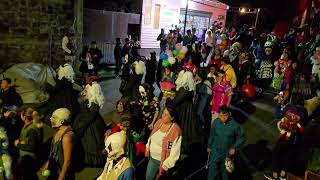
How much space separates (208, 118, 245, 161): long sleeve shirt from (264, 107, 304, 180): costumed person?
110 cm

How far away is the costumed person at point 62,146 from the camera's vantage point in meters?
4.54

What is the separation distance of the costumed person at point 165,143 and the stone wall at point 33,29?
844cm

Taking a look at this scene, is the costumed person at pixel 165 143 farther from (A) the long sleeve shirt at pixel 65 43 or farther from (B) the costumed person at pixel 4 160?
(A) the long sleeve shirt at pixel 65 43

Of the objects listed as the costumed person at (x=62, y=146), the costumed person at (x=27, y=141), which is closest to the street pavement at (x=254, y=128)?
the costumed person at (x=27, y=141)

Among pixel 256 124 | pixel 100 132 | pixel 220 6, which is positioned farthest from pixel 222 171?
pixel 220 6

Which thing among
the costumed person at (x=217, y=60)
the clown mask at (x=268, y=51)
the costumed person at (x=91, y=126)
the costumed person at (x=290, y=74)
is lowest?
the costumed person at (x=91, y=126)

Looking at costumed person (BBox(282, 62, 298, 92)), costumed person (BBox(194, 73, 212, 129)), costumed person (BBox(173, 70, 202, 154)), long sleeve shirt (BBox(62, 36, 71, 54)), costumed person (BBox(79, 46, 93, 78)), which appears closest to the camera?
costumed person (BBox(173, 70, 202, 154))

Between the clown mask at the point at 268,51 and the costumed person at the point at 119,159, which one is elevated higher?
the clown mask at the point at 268,51

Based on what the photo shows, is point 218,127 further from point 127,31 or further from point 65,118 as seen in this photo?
point 127,31

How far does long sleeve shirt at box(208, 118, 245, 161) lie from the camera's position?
17.3 feet

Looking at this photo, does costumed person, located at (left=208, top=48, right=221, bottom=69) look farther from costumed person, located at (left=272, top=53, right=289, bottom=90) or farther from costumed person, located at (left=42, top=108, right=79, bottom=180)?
costumed person, located at (left=42, top=108, right=79, bottom=180)

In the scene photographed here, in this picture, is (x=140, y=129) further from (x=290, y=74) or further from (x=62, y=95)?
(x=290, y=74)

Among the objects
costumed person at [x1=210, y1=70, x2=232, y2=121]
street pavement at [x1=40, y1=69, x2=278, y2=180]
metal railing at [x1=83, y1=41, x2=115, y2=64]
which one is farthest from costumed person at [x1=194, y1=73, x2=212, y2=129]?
metal railing at [x1=83, y1=41, x2=115, y2=64]

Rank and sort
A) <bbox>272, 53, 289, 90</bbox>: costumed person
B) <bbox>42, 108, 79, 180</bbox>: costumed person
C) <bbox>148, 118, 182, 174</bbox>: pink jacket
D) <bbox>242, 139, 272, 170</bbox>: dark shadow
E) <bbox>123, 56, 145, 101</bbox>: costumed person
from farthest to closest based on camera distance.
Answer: <bbox>272, 53, 289, 90</bbox>: costumed person < <bbox>123, 56, 145, 101</bbox>: costumed person < <bbox>242, 139, 272, 170</bbox>: dark shadow < <bbox>148, 118, 182, 174</bbox>: pink jacket < <bbox>42, 108, 79, 180</bbox>: costumed person
